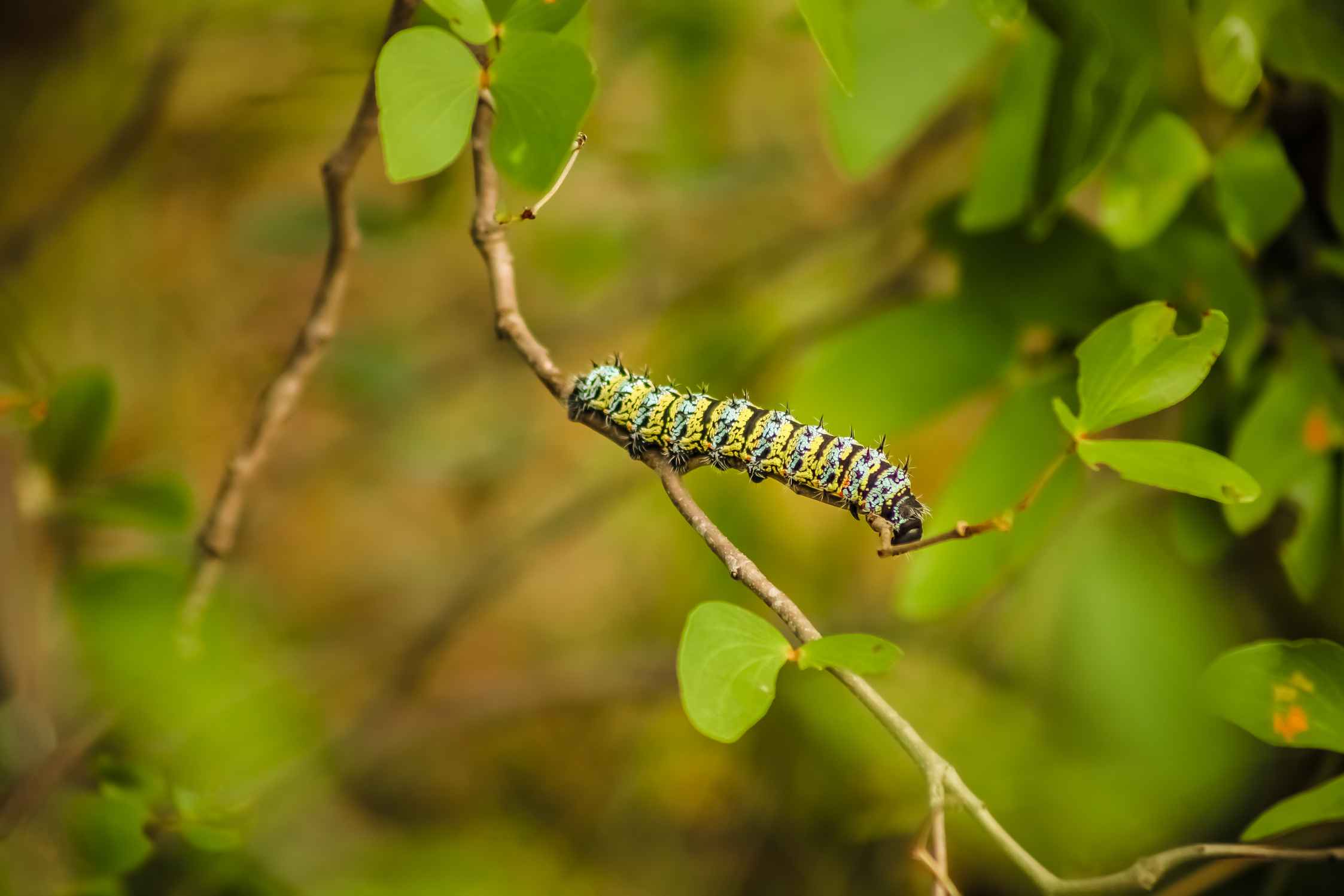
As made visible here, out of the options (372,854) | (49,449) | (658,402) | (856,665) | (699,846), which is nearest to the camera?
(856,665)

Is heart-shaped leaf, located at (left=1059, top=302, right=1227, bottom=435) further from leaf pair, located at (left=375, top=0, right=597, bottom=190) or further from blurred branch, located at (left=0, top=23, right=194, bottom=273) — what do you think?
blurred branch, located at (left=0, top=23, right=194, bottom=273)

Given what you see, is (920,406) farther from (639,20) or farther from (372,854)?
(372,854)

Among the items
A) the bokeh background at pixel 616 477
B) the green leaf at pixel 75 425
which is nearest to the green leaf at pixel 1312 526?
the bokeh background at pixel 616 477

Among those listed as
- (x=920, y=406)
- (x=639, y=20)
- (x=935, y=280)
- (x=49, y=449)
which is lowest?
(x=920, y=406)

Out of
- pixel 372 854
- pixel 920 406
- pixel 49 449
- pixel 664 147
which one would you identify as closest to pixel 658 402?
pixel 920 406

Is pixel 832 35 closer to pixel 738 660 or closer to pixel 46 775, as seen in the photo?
pixel 738 660

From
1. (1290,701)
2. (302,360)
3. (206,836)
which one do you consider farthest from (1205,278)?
(206,836)

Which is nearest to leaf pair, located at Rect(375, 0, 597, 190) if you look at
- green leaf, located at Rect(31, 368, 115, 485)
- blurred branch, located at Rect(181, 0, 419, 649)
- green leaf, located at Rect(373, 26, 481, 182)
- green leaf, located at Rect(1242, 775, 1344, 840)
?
green leaf, located at Rect(373, 26, 481, 182)
